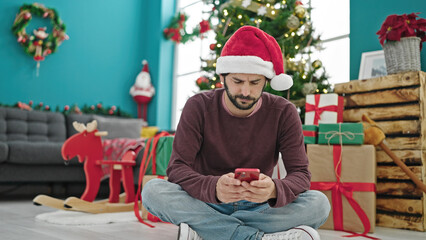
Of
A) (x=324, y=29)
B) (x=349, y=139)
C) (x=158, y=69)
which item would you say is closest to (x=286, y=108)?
(x=349, y=139)

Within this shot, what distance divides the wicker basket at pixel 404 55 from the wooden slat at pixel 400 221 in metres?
0.79

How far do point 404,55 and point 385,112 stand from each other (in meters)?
0.32

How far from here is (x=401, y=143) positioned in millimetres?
2154

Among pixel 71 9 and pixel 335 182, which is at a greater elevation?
pixel 71 9

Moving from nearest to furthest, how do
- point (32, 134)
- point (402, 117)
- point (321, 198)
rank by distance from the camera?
1. point (321, 198)
2. point (402, 117)
3. point (32, 134)

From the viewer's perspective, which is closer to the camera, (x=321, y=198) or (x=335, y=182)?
(x=321, y=198)

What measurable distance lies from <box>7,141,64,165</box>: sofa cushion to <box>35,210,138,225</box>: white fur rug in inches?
34.9

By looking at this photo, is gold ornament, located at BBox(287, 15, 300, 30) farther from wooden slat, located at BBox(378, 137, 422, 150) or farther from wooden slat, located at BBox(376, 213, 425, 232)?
wooden slat, located at BBox(376, 213, 425, 232)

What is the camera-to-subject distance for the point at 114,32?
5.14 metres

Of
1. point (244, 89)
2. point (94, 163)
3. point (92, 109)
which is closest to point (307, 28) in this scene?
point (94, 163)

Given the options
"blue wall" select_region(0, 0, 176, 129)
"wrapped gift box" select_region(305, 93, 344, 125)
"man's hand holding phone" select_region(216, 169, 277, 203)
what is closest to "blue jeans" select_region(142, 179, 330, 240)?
"man's hand holding phone" select_region(216, 169, 277, 203)

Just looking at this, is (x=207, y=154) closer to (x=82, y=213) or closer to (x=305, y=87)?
(x=82, y=213)

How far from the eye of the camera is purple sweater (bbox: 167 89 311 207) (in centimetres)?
128

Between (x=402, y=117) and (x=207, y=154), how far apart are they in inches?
52.5
